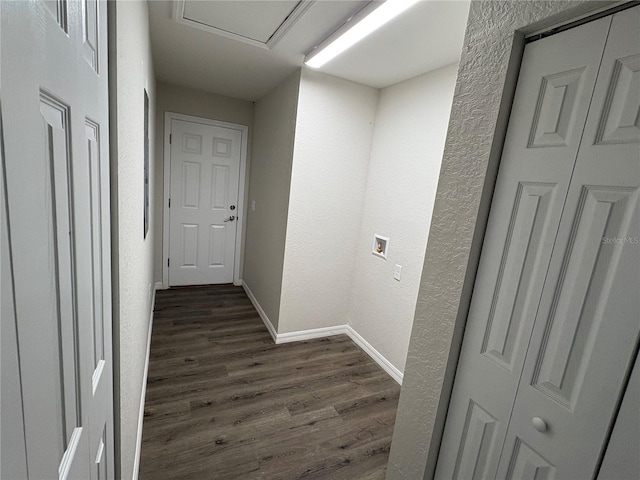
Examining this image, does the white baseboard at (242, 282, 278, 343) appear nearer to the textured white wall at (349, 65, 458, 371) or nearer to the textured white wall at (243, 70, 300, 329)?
the textured white wall at (243, 70, 300, 329)

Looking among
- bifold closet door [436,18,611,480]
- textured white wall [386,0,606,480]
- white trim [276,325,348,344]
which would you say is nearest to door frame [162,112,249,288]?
white trim [276,325,348,344]

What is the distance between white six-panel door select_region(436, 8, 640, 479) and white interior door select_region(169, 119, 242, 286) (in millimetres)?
3471

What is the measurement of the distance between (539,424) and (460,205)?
27.3 inches

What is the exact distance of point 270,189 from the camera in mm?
3133

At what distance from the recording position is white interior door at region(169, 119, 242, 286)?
363 cm

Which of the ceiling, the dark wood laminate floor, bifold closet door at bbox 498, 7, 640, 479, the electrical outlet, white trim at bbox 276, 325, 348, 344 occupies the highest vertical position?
the ceiling

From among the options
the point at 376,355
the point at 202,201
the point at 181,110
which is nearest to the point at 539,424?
the point at 376,355

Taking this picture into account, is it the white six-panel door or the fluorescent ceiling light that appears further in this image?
the fluorescent ceiling light

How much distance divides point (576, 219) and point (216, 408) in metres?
2.16

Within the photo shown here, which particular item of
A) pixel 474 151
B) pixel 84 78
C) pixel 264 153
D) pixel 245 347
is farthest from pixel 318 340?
pixel 84 78

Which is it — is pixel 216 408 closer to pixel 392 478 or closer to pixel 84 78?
pixel 392 478

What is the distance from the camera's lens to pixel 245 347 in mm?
2730

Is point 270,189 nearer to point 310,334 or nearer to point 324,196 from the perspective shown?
point 324,196

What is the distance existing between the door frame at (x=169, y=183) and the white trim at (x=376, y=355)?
190cm
